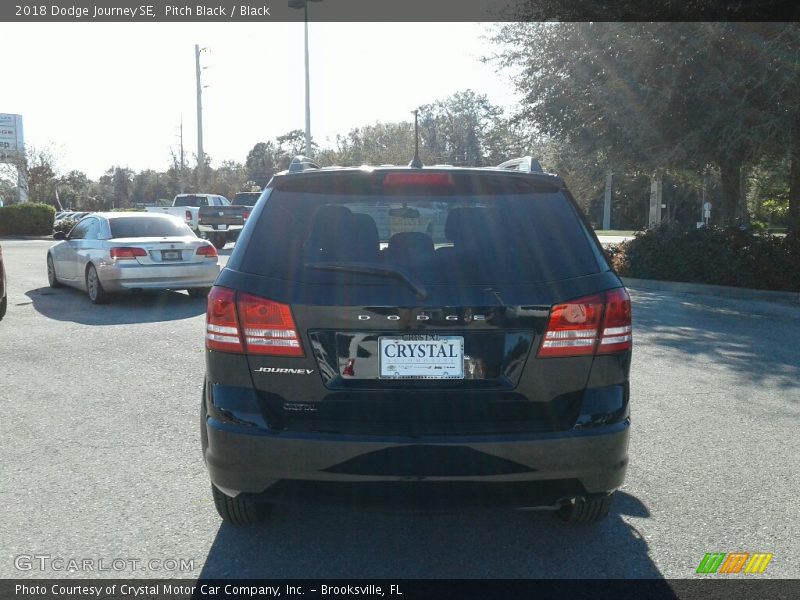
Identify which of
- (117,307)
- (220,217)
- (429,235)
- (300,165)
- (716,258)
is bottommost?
(117,307)

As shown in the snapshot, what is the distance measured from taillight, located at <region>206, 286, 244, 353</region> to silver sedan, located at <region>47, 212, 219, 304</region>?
958 cm

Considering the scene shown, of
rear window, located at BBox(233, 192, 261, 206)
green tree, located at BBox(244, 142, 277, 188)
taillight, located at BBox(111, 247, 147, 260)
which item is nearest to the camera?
taillight, located at BBox(111, 247, 147, 260)

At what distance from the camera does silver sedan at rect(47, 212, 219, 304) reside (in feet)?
40.5

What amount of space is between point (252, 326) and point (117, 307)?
10011 mm

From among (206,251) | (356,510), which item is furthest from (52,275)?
(356,510)

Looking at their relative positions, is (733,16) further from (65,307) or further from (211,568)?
(211,568)

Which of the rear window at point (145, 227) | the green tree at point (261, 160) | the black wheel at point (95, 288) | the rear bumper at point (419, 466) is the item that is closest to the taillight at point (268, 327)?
the rear bumper at point (419, 466)

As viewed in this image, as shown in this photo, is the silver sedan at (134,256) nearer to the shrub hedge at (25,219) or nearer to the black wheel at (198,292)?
the black wheel at (198,292)

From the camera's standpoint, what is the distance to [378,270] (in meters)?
3.21

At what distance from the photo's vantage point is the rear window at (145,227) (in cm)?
1297

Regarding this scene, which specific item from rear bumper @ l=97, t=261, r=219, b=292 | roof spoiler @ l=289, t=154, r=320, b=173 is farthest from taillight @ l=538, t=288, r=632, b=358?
rear bumper @ l=97, t=261, r=219, b=292

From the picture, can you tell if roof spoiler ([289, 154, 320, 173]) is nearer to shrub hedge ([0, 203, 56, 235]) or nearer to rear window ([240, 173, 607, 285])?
Result: rear window ([240, 173, 607, 285])

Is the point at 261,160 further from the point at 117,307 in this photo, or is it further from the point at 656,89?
the point at 117,307

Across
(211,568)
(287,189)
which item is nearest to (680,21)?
(287,189)
